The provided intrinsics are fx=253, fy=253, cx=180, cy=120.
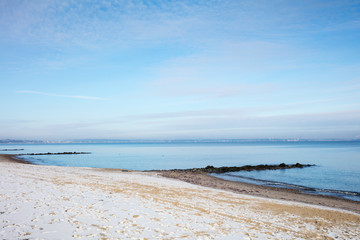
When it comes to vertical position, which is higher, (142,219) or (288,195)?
(142,219)

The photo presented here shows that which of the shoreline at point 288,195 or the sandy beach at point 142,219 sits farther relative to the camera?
the shoreline at point 288,195

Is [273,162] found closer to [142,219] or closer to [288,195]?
[288,195]

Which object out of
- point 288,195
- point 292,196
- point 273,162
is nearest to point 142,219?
point 292,196

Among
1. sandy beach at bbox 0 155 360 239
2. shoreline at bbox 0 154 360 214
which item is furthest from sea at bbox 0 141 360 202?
sandy beach at bbox 0 155 360 239

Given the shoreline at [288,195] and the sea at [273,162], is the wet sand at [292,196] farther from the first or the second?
the sea at [273,162]

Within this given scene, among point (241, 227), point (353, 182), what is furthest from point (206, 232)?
point (353, 182)

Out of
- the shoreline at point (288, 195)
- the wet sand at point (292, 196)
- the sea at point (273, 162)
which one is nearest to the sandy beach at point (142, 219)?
the shoreline at point (288, 195)

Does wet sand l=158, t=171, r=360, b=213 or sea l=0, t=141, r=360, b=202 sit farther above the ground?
wet sand l=158, t=171, r=360, b=213

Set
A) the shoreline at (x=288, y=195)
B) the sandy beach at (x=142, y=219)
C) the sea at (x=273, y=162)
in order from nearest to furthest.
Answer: the sandy beach at (x=142, y=219) → the shoreline at (x=288, y=195) → the sea at (x=273, y=162)

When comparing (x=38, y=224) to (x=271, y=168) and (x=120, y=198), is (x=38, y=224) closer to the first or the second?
(x=120, y=198)

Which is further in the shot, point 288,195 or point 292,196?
point 288,195

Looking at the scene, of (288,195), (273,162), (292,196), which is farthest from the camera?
(273,162)

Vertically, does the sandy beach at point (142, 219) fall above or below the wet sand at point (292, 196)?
above

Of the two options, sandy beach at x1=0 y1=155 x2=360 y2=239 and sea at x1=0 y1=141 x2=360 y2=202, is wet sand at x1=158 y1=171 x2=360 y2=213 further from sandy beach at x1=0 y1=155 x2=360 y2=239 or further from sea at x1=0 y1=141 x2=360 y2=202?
sandy beach at x1=0 y1=155 x2=360 y2=239
